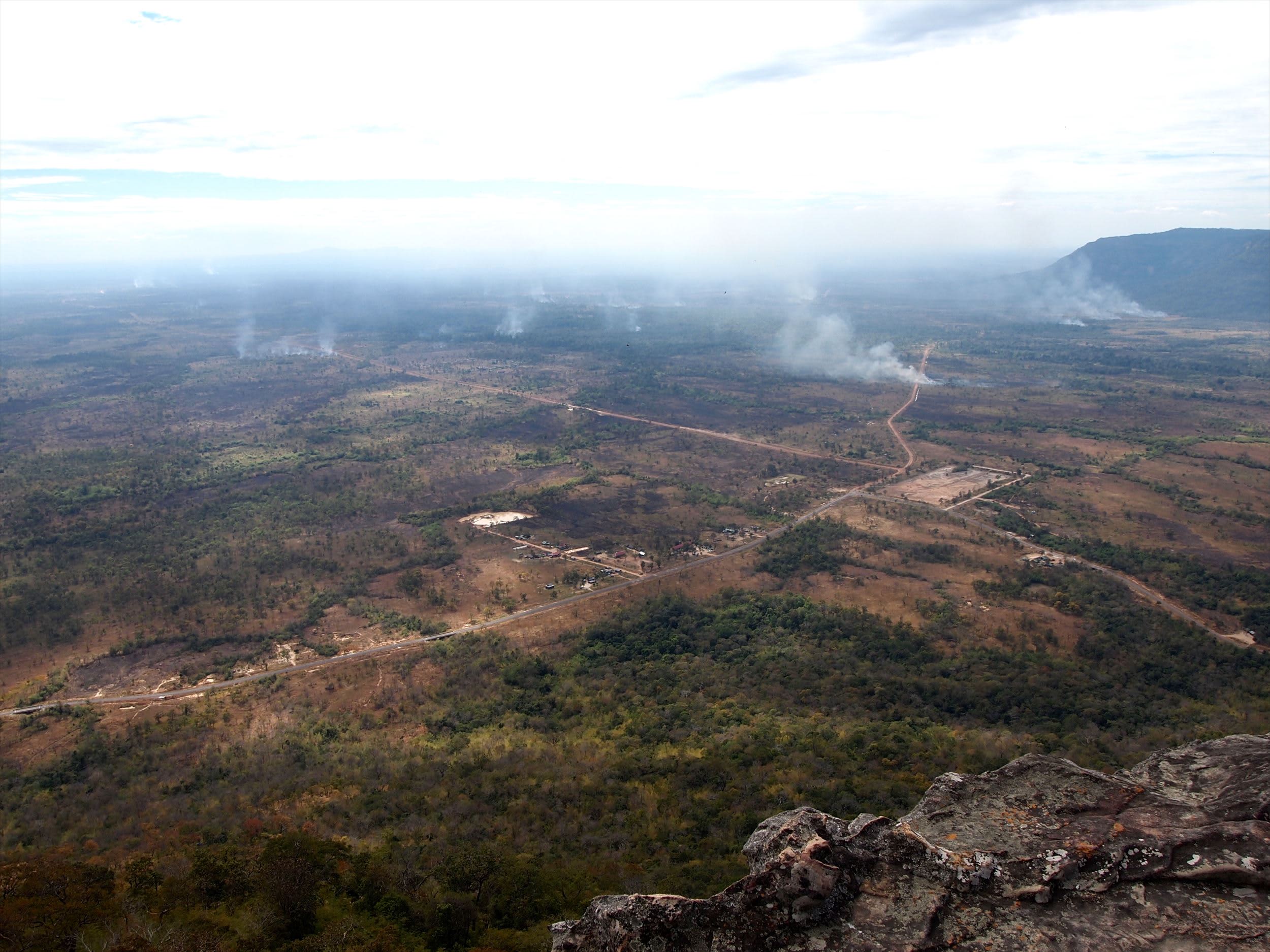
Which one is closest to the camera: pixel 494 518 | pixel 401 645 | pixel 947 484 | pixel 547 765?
pixel 547 765

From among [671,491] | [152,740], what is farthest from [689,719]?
[671,491]

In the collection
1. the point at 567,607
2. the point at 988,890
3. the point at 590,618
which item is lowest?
the point at 590,618

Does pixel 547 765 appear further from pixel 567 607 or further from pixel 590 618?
pixel 567 607

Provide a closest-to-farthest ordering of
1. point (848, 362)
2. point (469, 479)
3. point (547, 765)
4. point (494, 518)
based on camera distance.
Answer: point (547, 765) < point (494, 518) < point (469, 479) < point (848, 362)

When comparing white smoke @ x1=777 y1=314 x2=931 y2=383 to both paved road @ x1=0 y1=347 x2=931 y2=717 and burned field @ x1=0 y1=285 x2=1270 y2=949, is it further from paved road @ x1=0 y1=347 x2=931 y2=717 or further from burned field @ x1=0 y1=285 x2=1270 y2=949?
paved road @ x1=0 y1=347 x2=931 y2=717

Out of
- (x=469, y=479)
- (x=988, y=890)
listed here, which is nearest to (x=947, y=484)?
(x=469, y=479)

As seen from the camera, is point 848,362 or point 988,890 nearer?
point 988,890

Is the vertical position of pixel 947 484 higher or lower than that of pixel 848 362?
lower

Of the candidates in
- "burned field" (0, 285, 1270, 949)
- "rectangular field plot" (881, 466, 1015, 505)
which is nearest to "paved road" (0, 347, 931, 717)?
"burned field" (0, 285, 1270, 949)

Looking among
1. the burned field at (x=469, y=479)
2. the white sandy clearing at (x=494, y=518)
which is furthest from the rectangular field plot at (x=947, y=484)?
the white sandy clearing at (x=494, y=518)
